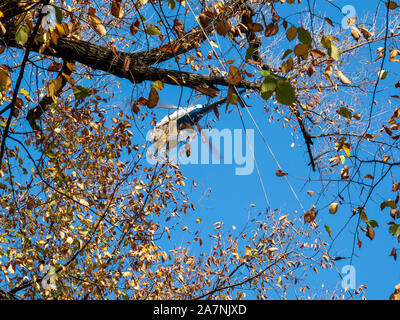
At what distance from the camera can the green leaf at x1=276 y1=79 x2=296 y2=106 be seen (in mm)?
2158

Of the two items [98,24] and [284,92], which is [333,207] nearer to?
[284,92]

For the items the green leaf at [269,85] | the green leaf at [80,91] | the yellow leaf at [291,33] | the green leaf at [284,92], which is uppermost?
the yellow leaf at [291,33]

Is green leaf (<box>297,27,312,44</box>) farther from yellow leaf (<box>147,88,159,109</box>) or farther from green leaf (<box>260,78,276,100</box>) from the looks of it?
yellow leaf (<box>147,88,159,109</box>)

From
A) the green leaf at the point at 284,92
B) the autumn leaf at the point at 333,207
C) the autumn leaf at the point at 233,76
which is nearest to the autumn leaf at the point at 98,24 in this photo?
the autumn leaf at the point at 233,76

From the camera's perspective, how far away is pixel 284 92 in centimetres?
216

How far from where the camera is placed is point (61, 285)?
17.3 ft

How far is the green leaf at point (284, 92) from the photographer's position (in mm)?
2158

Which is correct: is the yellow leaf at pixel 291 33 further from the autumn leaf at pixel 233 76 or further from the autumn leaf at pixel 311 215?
the autumn leaf at pixel 311 215

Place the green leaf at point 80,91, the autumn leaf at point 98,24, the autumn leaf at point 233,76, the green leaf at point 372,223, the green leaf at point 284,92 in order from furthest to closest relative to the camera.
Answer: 1. the green leaf at point 372,223
2. the autumn leaf at point 98,24
3. the green leaf at point 80,91
4. the autumn leaf at point 233,76
5. the green leaf at point 284,92

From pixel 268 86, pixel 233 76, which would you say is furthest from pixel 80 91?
pixel 268 86
